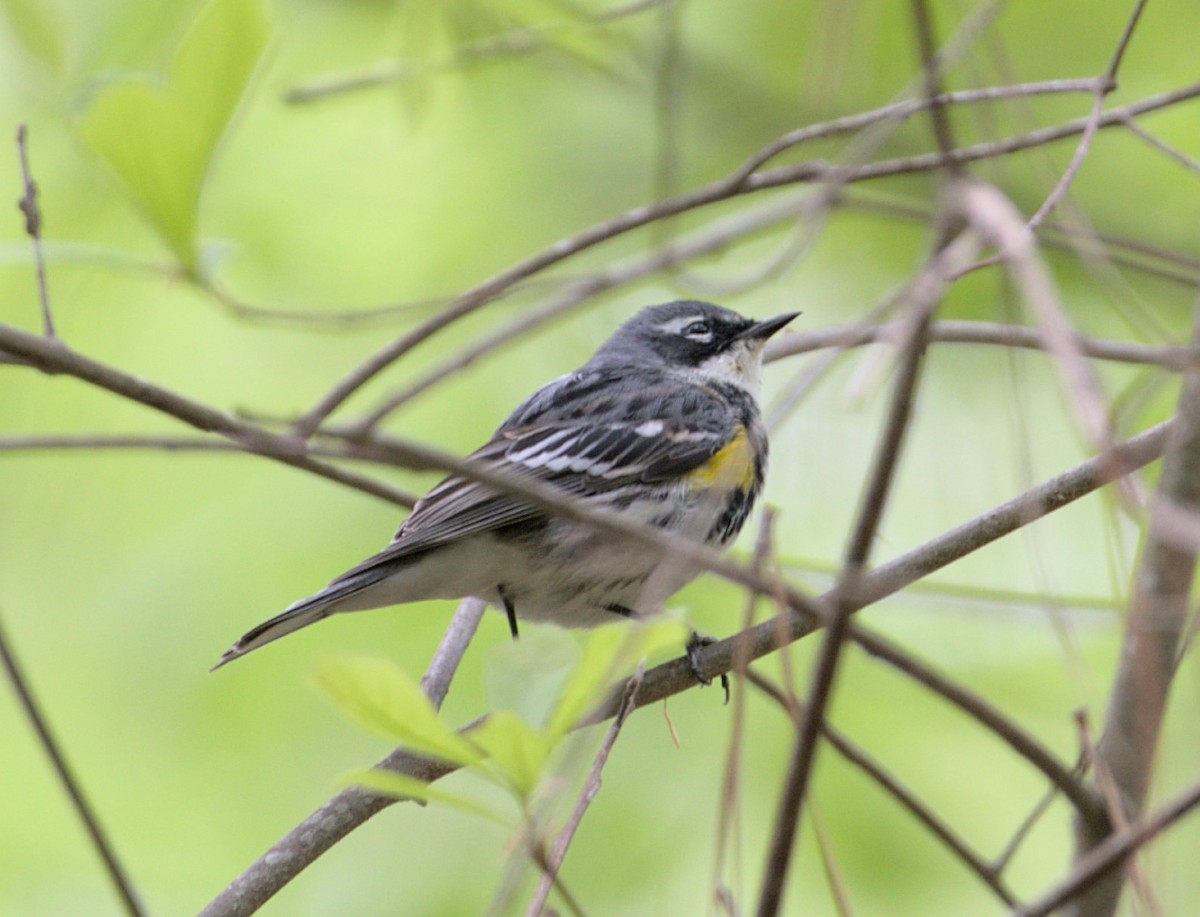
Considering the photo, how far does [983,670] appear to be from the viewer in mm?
4547

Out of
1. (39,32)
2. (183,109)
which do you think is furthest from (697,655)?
(39,32)

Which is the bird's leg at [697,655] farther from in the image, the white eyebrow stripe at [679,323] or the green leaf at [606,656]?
the white eyebrow stripe at [679,323]

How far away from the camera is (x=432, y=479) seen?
13.3 ft

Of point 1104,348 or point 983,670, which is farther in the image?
point 983,670

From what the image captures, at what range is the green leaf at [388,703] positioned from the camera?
1.26 meters

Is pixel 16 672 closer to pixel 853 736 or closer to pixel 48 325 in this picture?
pixel 48 325

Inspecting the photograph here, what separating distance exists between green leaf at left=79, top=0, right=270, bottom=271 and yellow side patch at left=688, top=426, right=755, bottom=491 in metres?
2.02

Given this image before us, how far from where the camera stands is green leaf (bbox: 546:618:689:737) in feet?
4.28

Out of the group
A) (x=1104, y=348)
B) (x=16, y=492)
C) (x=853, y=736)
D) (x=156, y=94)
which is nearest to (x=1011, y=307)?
(x=1104, y=348)

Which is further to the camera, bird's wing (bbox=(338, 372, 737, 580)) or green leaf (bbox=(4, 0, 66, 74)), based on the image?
bird's wing (bbox=(338, 372, 737, 580))

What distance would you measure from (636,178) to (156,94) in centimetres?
380

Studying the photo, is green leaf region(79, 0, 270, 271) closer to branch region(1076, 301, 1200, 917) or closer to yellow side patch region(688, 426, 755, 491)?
branch region(1076, 301, 1200, 917)

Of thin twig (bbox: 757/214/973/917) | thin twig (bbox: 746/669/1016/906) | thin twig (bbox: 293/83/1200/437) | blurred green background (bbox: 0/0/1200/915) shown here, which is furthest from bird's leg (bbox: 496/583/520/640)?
thin twig (bbox: 757/214/973/917)

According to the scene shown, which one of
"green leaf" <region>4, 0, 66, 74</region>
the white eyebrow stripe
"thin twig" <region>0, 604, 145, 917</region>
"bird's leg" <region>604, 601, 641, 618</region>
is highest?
the white eyebrow stripe
